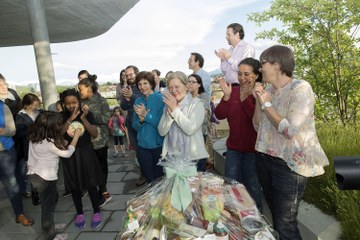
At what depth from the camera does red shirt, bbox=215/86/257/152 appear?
276 cm

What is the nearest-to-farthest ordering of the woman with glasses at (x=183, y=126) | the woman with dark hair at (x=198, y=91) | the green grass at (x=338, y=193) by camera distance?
the green grass at (x=338, y=193), the woman with glasses at (x=183, y=126), the woman with dark hair at (x=198, y=91)

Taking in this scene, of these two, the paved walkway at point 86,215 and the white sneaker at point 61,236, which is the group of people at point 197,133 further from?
the paved walkway at point 86,215

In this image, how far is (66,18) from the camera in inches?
440

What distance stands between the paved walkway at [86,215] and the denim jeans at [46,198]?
0.83 ft

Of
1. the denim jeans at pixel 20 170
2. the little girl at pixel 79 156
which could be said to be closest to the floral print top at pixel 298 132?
the little girl at pixel 79 156

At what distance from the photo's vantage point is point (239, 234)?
5.18ft

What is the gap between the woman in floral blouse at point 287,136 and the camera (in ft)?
6.15

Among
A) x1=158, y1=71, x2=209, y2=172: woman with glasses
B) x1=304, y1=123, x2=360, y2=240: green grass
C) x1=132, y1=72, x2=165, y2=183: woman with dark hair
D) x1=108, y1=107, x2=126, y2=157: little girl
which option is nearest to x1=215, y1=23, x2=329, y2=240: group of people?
x1=304, y1=123, x2=360, y2=240: green grass

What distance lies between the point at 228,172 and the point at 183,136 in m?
0.69

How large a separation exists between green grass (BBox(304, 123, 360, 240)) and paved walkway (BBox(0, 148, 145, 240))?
6.91 feet

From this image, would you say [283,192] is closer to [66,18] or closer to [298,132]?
[298,132]

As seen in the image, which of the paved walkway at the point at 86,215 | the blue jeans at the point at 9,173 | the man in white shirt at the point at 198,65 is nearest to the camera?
the paved walkway at the point at 86,215

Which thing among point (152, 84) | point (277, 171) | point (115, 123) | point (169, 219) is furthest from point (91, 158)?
point (115, 123)

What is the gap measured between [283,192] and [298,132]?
50cm
